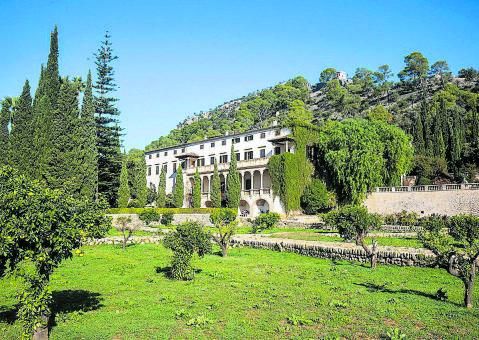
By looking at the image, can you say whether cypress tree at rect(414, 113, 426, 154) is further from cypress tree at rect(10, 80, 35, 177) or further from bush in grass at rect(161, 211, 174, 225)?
cypress tree at rect(10, 80, 35, 177)

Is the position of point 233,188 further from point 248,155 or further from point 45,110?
point 45,110

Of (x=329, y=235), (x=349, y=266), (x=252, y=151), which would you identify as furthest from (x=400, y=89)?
(x=349, y=266)

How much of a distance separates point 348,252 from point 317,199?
2895cm

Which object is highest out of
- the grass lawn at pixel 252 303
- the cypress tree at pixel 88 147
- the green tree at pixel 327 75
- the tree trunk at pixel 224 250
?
the green tree at pixel 327 75

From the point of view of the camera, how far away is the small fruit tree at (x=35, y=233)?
7.70 m

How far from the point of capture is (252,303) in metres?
11.1

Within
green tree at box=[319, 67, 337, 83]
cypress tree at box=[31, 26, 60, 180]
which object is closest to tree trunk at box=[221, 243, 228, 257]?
cypress tree at box=[31, 26, 60, 180]

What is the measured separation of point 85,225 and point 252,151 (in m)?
49.8

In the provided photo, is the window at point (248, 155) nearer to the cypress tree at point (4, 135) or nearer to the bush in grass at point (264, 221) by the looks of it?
the bush in grass at point (264, 221)

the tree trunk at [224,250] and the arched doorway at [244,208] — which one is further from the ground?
the arched doorway at [244,208]

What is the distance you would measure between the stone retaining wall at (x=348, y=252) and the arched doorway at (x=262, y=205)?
2607 cm

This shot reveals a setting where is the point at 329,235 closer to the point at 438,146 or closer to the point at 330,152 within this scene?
the point at 330,152

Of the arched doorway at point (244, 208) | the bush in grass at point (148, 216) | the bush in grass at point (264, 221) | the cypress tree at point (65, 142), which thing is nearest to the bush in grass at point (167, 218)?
the bush in grass at point (148, 216)

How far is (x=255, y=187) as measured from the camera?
2292 inches
